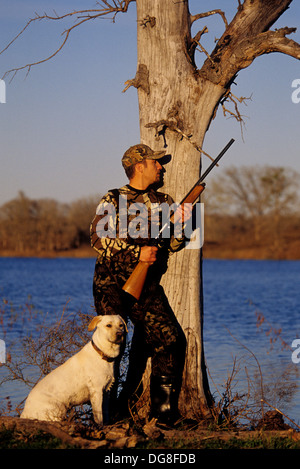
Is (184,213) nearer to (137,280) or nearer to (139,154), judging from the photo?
(139,154)

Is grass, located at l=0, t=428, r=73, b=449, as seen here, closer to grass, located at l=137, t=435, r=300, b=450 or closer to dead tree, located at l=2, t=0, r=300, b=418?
grass, located at l=137, t=435, r=300, b=450

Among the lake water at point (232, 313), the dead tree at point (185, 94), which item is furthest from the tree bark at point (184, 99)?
the lake water at point (232, 313)

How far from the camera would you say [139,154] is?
6871 millimetres

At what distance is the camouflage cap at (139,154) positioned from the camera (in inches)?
271

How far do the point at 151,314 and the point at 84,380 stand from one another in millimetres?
959

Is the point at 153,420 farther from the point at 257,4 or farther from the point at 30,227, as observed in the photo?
the point at 30,227

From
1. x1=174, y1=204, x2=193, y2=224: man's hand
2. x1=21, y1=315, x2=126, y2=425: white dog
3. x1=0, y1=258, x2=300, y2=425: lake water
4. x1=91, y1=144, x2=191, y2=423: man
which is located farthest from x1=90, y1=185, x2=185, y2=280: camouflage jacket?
x1=0, y1=258, x2=300, y2=425: lake water

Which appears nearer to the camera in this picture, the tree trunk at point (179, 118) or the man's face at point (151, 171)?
the man's face at point (151, 171)

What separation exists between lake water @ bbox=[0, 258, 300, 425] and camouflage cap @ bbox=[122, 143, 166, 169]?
2.27 metres

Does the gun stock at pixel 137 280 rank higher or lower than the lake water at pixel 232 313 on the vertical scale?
higher

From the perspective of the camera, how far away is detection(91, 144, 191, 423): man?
6.66 m

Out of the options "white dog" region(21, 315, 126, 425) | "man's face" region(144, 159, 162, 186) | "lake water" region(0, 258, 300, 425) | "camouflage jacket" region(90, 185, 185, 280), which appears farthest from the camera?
"lake water" region(0, 258, 300, 425)

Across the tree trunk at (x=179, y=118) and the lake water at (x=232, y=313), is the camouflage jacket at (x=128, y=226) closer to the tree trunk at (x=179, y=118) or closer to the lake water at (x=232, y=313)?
the tree trunk at (x=179, y=118)

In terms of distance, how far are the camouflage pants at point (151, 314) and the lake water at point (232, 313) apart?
2.84 feet
